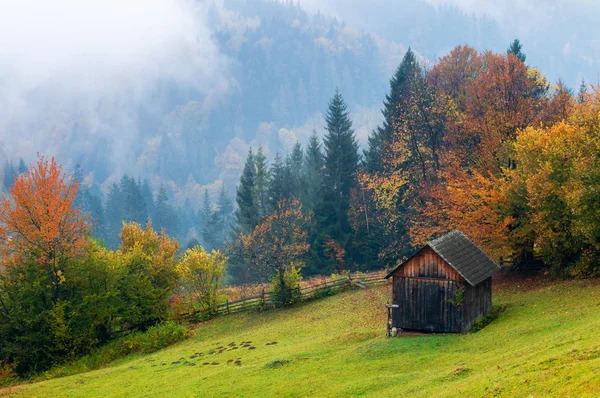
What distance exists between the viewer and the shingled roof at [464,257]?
984 inches

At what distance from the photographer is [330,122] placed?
67.2 m

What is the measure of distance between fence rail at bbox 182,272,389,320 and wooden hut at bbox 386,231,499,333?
14.7 meters

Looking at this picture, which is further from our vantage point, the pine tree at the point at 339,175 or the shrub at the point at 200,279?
the pine tree at the point at 339,175

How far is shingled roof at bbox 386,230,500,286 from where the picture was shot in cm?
2500

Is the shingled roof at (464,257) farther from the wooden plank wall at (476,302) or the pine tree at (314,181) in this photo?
the pine tree at (314,181)

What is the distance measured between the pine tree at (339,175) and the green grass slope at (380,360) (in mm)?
27621

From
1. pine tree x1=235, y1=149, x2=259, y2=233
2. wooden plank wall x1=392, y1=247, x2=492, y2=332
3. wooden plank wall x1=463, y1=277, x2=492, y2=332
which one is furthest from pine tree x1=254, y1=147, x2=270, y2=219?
wooden plank wall x1=463, y1=277, x2=492, y2=332

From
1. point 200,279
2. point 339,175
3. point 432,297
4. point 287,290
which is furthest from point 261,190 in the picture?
point 432,297

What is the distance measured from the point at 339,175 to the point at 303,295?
25.8 meters

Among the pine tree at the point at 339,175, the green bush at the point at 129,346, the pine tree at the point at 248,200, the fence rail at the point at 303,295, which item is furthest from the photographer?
the pine tree at the point at 248,200

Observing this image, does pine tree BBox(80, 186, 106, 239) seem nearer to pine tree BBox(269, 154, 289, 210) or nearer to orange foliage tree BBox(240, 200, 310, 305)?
pine tree BBox(269, 154, 289, 210)

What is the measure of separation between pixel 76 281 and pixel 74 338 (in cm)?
411

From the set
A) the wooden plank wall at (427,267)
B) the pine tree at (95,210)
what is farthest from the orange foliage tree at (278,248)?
the pine tree at (95,210)

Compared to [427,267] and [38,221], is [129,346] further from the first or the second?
[427,267]
